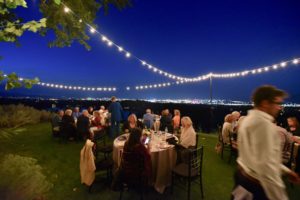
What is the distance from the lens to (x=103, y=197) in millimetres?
3473

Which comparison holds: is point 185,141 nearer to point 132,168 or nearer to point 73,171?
point 132,168

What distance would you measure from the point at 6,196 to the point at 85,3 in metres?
2.73

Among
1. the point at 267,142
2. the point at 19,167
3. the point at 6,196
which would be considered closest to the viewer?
the point at 267,142

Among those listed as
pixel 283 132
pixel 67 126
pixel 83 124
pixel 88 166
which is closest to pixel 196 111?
pixel 83 124

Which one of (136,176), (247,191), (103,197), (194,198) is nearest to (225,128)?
(194,198)

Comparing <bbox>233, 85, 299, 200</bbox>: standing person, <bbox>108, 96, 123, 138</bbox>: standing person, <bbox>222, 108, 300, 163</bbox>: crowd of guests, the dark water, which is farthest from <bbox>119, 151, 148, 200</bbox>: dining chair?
the dark water

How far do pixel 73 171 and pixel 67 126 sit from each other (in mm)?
2565

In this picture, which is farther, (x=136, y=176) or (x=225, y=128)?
(x=225, y=128)

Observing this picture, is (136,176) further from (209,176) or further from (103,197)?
(209,176)

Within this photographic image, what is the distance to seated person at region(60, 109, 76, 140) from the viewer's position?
679 cm

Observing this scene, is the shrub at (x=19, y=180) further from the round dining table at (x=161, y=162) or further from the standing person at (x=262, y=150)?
the standing person at (x=262, y=150)

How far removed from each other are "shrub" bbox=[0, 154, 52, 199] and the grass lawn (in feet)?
0.64

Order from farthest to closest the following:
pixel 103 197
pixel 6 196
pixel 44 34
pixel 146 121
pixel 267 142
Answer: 1. pixel 146 121
2. pixel 103 197
3. pixel 44 34
4. pixel 6 196
5. pixel 267 142

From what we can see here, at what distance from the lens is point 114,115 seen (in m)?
7.45
